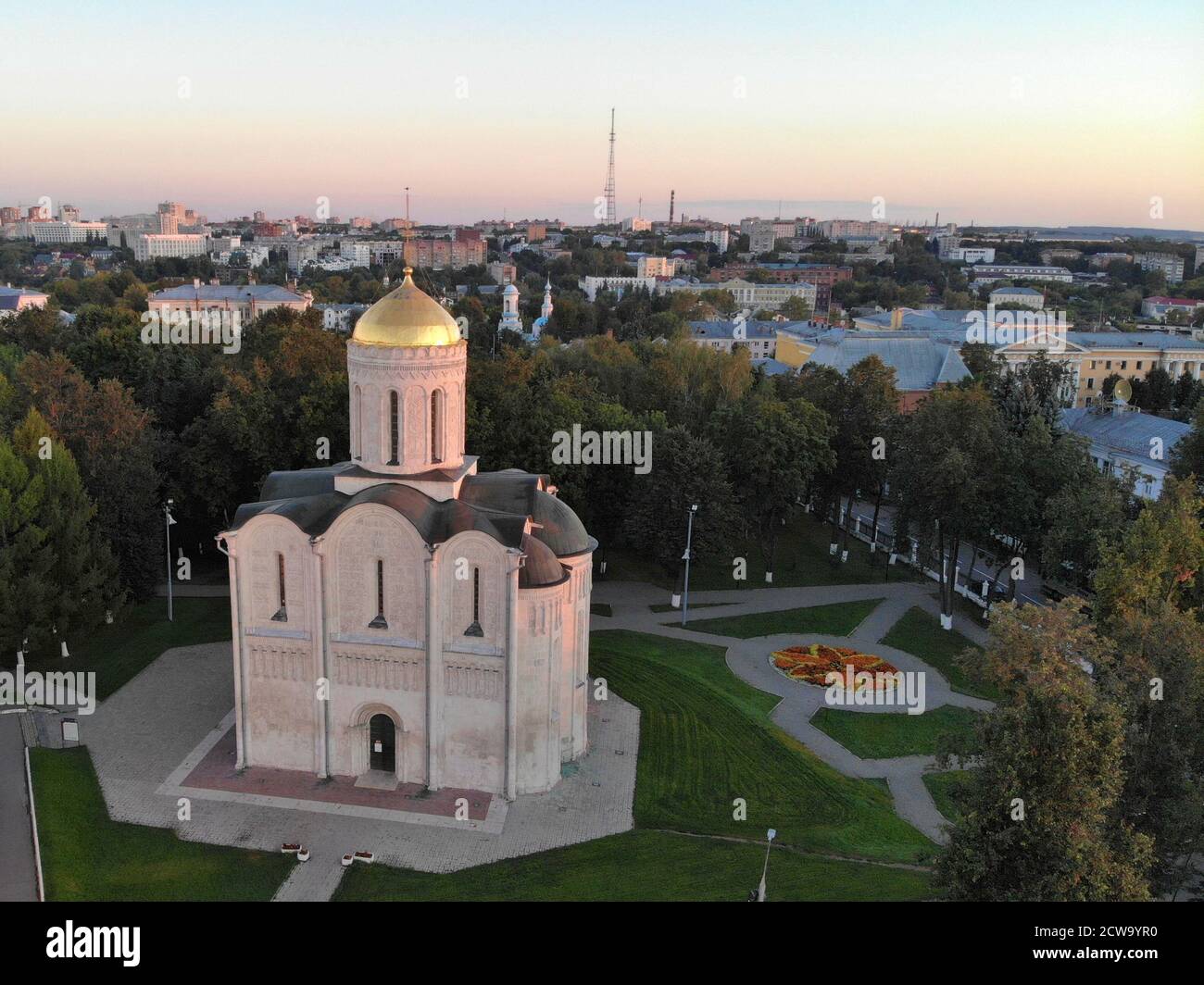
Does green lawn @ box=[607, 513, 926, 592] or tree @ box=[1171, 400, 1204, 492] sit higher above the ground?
tree @ box=[1171, 400, 1204, 492]

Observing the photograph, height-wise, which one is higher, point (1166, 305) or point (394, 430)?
point (1166, 305)

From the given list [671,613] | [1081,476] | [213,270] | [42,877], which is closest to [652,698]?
[671,613]

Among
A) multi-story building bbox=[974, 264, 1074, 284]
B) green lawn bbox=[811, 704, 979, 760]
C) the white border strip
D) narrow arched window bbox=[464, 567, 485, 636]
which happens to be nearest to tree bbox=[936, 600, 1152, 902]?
green lawn bbox=[811, 704, 979, 760]

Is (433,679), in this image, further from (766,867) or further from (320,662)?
(766,867)

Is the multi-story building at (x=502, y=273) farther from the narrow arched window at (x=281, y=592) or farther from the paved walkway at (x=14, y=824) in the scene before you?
the narrow arched window at (x=281, y=592)

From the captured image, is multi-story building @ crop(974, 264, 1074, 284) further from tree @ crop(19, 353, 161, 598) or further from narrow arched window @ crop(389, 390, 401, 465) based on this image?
narrow arched window @ crop(389, 390, 401, 465)

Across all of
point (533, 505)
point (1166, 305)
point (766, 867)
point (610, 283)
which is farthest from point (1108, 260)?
point (766, 867)

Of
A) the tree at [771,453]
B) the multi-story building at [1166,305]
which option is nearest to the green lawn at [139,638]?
the tree at [771,453]
